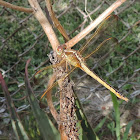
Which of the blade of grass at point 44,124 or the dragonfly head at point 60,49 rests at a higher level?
the dragonfly head at point 60,49

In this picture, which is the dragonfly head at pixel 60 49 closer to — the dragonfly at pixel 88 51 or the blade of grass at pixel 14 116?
the dragonfly at pixel 88 51

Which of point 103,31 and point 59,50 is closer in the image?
point 59,50

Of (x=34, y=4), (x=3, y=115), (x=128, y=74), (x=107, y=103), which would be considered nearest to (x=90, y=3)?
(x=128, y=74)

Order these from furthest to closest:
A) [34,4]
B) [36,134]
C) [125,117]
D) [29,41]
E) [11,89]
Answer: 1. [29,41]
2. [11,89]
3. [125,117]
4. [36,134]
5. [34,4]

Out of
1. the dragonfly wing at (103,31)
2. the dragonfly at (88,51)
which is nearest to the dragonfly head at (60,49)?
the dragonfly at (88,51)

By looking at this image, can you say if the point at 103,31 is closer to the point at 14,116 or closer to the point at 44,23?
the point at 44,23

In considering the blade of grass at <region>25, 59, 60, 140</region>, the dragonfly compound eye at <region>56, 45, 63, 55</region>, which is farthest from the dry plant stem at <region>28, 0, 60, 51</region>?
the blade of grass at <region>25, 59, 60, 140</region>

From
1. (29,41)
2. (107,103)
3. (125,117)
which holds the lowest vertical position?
(125,117)

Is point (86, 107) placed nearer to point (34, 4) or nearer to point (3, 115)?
point (3, 115)

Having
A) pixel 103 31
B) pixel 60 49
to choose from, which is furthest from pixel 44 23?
pixel 103 31

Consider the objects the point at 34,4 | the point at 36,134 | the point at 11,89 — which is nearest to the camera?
the point at 34,4

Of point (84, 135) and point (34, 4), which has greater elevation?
point (34, 4)
